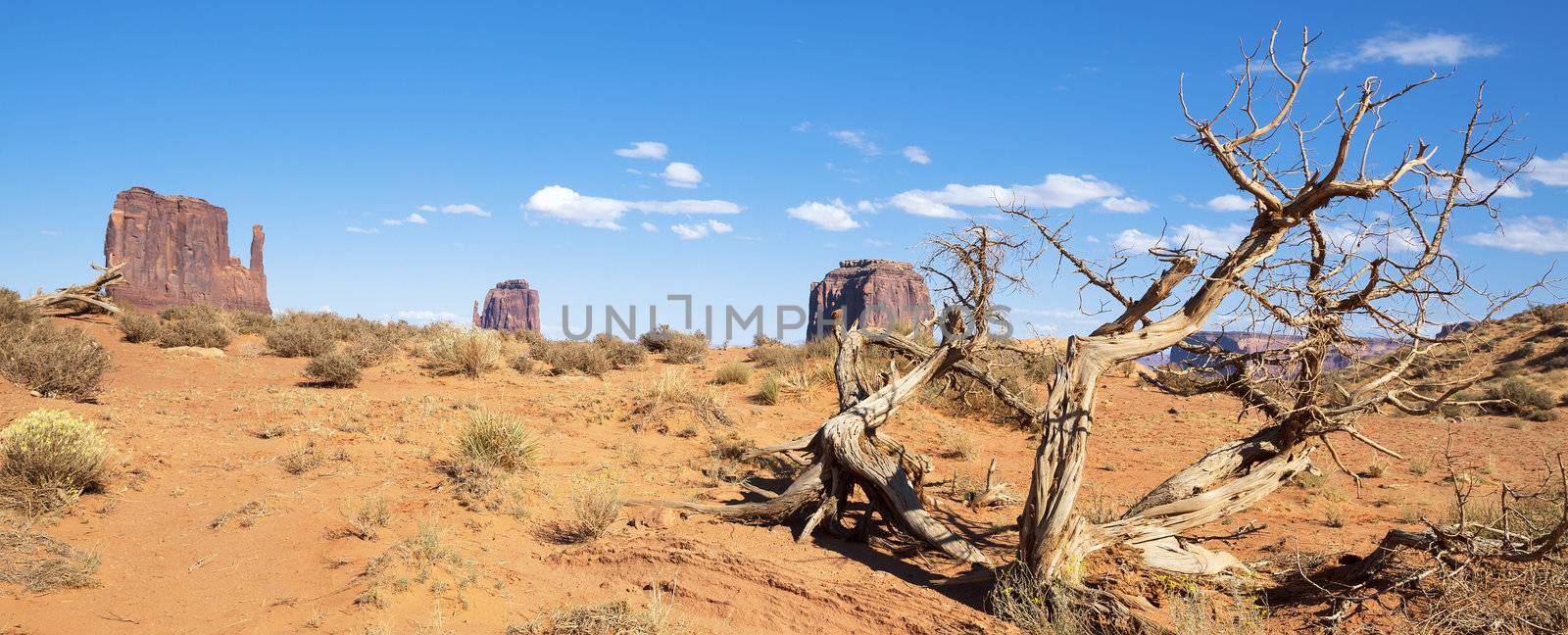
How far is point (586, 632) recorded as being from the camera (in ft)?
16.1

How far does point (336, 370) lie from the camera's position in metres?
12.7

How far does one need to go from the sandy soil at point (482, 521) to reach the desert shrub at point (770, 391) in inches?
50.6

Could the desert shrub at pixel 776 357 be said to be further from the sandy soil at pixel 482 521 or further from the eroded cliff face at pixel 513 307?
the eroded cliff face at pixel 513 307

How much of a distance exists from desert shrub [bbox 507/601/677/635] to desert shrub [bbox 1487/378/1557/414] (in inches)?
722

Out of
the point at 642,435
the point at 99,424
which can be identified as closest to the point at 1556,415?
the point at 642,435

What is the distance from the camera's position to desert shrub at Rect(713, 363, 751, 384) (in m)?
16.1

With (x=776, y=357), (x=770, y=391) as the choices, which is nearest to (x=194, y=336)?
(x=770, y=391)

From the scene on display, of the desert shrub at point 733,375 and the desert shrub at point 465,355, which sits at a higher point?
the desert shrub at point 465,355

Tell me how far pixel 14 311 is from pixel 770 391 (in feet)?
53.4

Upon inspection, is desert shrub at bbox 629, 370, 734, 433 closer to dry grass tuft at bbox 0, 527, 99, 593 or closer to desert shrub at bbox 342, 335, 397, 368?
desert shrub at bbox 342, 335, 397, 368

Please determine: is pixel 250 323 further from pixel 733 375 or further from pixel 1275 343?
pixel 1275 343

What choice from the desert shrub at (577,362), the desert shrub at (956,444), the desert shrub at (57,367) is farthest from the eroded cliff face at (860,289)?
the desert shrub at (57,367)

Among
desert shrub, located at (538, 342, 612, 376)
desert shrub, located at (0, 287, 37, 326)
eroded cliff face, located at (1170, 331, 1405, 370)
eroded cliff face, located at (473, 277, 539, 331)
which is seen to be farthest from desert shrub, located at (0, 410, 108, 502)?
eroded cliff face, located at (473, 277, 539, 331)

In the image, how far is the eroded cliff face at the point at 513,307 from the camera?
4149 inches
